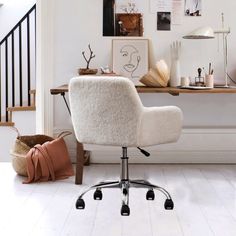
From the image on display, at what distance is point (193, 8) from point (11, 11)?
295 centimetres

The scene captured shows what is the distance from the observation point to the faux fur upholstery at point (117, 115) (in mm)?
2873

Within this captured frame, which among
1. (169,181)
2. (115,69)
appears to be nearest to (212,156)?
(169,181)

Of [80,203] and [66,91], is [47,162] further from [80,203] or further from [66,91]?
[80,203]

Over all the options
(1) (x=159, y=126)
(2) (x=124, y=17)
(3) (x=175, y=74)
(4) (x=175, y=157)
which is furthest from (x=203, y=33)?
(1) (x=159, y=126)

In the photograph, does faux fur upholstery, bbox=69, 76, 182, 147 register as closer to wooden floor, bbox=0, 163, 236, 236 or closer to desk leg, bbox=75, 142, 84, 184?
wooden floor, bbox=0, 163, 236, 236

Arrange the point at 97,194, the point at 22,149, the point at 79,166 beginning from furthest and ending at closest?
the point at 22,149
the point at 79,166
the point at 97,194

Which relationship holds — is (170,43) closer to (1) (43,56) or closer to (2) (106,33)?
(2) (106,33)

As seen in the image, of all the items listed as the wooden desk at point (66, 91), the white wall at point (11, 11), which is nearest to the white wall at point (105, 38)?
the wooden desk at point (66, 91)

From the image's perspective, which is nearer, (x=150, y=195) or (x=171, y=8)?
(x=150, y=195)

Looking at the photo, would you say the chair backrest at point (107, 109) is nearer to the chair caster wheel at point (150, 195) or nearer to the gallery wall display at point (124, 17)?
the chair caster wheel at point (150, 195)

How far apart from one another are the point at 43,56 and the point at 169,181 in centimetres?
162

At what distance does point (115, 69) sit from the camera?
4.40m

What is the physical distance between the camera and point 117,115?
2.91 m

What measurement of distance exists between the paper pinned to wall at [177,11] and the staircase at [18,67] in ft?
7.24
